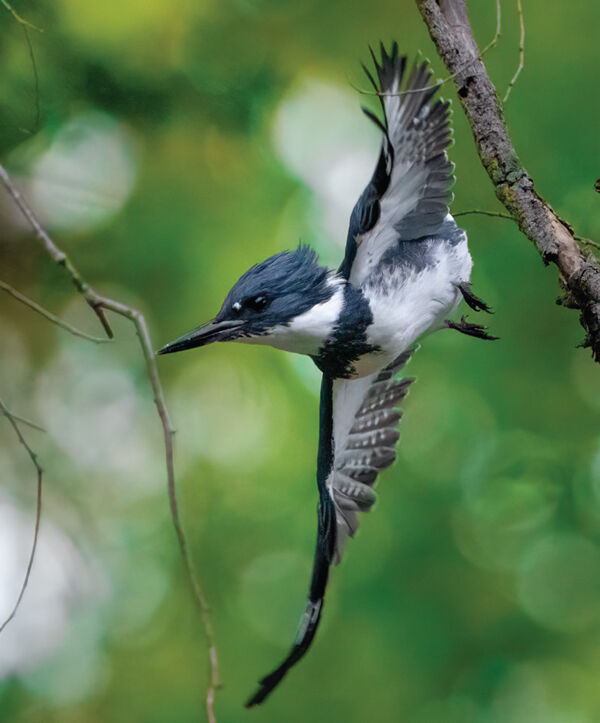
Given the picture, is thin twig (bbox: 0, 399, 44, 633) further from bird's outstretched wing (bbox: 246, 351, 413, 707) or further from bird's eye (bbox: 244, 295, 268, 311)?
bird's outstretched wing (bbox: 246, 351, 413, 707)

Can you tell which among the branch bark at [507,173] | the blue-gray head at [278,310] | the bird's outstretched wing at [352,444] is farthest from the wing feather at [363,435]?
the branch bark at [507,173]

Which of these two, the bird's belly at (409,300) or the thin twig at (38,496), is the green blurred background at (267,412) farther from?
the thin twig at (38,496)

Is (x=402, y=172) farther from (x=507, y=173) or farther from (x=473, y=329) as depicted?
(x=473, y=329)

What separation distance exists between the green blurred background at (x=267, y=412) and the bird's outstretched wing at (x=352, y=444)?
1031 millimetres

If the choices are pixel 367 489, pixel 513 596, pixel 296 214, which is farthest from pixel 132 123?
pixel 513 596

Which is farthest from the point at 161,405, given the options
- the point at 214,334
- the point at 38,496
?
the point at 214,334

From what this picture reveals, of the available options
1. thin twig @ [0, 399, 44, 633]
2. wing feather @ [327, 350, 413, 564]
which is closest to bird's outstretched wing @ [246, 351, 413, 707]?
wing feather @ [327, 350, 413, 564]

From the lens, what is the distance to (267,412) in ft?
9.78

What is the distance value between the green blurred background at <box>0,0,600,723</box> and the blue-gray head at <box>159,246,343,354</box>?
1300mm

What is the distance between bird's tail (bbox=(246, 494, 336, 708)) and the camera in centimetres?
145

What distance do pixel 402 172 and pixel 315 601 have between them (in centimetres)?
78

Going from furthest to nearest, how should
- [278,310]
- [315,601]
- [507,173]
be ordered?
[315,601]
[278,310]
[507,173]

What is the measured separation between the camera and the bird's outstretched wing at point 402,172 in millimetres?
1330

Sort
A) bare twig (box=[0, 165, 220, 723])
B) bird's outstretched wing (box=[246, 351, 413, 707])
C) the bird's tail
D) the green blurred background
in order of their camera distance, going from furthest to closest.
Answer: the green blurred background → bird's outstretched wing (box=[246, 351, 413, 707]) → the bird's tail → bare twig (box=[0, 165, 220, 723])
